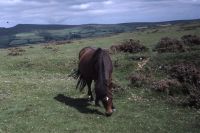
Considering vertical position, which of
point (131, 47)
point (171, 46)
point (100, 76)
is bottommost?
point (131, 47)

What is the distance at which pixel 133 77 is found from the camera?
26.3 meters

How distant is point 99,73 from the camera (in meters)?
20.0

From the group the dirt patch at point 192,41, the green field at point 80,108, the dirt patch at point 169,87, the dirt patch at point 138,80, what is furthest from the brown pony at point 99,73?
the dirt patch at point 192,41

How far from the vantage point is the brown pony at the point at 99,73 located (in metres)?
19.2

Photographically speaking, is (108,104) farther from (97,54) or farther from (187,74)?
(187,74)

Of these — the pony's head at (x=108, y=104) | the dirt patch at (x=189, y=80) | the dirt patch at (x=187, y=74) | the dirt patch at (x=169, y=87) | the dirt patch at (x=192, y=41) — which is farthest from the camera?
the dirt patch at (x=192, y=41)

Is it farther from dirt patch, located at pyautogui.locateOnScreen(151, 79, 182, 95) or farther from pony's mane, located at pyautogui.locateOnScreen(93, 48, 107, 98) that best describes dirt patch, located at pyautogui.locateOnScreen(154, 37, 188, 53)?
pony's mane, located at pyautogui.locateOnScreen(93, 48, 107, 98)

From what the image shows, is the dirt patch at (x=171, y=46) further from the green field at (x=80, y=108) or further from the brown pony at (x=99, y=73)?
the brown pony at (x=99, y=73)

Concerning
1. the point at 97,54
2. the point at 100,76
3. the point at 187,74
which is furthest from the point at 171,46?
the point at 100,76

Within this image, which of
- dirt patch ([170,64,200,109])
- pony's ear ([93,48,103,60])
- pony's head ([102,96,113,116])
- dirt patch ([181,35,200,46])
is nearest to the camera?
pony's head ([102,96,113,116])

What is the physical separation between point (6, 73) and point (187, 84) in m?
15.7

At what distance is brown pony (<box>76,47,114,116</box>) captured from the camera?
19.2 meters

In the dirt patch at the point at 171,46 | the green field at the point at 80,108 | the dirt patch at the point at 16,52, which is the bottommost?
the green field at the point at 80,108

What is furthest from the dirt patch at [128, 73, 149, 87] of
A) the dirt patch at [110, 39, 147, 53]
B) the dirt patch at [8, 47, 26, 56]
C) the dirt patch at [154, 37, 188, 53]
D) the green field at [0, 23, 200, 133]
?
the dirt patch at [8, 47, 26, 56]
